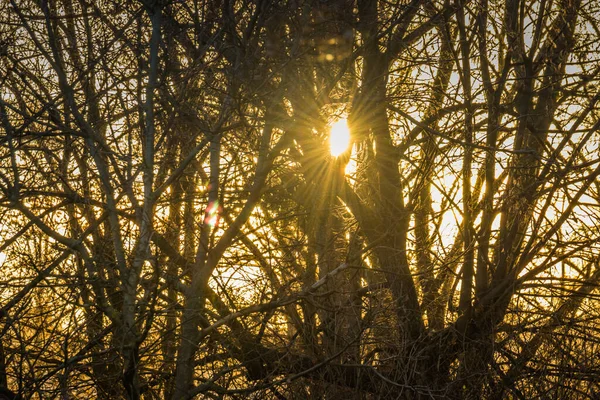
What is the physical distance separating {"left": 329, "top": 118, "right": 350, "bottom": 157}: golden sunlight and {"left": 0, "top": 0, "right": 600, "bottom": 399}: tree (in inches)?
4.8

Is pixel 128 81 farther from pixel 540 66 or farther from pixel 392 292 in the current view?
pixel 540 66

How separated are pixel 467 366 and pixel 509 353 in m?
0.47

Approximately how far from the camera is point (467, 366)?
773 cm

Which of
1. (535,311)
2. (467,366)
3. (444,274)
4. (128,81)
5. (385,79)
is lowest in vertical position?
(467,366)

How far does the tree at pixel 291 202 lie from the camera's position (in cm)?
671

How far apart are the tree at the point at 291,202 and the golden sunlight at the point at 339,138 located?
122mm

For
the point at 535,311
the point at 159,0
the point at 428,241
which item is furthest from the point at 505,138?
the point at 159,0

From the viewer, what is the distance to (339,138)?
314 inches

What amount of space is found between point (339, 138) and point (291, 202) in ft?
4.21

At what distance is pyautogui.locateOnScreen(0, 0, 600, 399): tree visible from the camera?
671 centimetres

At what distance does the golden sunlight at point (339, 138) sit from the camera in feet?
25.3

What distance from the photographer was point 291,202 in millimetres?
8883

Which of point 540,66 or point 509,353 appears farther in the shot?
point 540,66

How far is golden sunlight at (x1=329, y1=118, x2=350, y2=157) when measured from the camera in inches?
304
